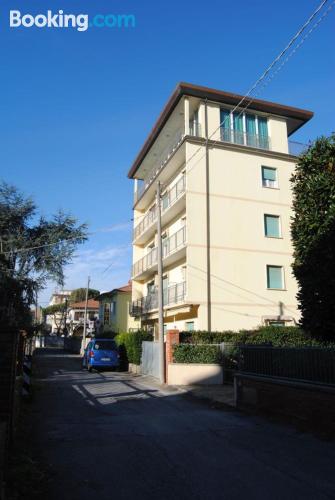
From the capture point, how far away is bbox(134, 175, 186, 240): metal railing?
25.5 meters

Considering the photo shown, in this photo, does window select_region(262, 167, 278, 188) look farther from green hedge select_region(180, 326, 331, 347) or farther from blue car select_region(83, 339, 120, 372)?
blue car select_region(83, 339, 120, 372)

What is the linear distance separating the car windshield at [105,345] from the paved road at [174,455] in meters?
12.9

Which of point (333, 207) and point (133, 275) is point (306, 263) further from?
point (133, 275)

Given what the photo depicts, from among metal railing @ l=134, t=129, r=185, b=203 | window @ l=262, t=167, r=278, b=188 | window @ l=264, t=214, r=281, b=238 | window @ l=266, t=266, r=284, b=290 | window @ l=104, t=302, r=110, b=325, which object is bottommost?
window @ l=104, t=302, r=110, b=325

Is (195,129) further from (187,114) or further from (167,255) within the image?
(167,255)

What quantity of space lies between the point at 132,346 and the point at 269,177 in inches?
506

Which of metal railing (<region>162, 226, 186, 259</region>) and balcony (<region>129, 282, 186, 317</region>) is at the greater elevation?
metal railing (<region>162, 226, 186, 259</region>)

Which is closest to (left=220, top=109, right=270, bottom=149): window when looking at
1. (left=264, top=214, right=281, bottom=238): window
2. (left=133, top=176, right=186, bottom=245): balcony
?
(left=133, top=176, right=186, bottom=245): balcony

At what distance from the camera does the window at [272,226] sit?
26.0 meters

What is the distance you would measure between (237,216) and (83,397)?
14.6 meters

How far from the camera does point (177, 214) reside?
27.6 metres

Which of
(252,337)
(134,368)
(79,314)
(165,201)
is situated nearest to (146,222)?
(165,201)

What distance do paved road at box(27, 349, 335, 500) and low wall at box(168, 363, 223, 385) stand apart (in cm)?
639

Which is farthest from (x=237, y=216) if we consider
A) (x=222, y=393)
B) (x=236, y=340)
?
(x=222, y=393)
